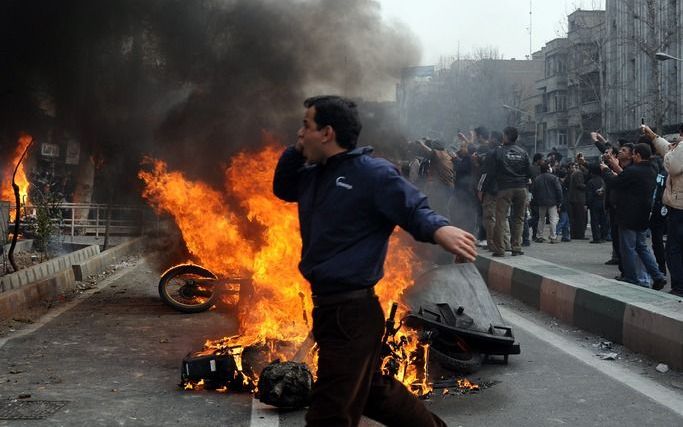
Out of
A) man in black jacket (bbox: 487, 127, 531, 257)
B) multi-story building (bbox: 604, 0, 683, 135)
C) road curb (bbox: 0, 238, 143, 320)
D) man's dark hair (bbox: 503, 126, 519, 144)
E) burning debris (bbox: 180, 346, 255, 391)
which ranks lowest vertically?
burning debris (bbox: 180, 346, 255, 391)

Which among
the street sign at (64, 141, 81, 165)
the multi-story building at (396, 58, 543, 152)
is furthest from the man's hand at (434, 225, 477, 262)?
the multi-story building at (396, 58, 543, 152)

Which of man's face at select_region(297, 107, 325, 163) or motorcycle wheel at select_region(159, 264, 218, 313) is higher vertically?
man's face at select_region(297, 107, 325, 163)

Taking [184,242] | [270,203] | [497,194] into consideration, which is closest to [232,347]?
[270,203]

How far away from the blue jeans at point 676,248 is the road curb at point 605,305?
564 mm

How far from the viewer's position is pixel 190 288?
8.39m

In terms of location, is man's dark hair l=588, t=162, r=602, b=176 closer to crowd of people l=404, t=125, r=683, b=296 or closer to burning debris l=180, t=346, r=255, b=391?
crowd of people l=404, t=125, r=683, b=296

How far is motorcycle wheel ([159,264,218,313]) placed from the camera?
8.24 metres

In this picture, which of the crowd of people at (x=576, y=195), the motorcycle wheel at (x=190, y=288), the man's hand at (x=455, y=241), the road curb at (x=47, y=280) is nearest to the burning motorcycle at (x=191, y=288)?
the motorcycle wheel at (x=190, y=288)

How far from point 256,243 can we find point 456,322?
2.91 metres

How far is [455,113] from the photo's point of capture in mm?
66625

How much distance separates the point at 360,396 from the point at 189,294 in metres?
5.61

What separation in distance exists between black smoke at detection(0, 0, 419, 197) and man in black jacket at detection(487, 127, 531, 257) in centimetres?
201

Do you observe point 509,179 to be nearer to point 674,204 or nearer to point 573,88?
point 674,204

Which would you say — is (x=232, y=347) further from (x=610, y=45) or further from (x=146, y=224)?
(x=610, y=45)
